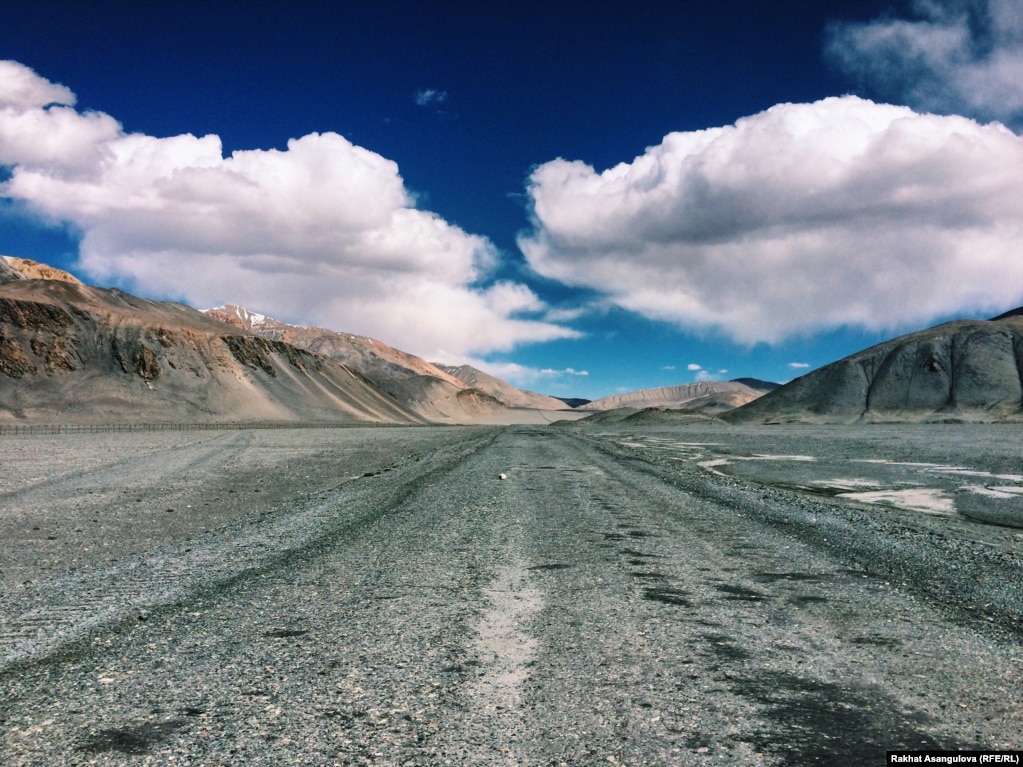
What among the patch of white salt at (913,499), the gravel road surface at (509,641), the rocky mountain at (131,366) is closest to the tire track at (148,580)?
the gravel road surface at (509,641)

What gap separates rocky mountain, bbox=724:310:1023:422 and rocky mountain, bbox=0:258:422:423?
93.1 m

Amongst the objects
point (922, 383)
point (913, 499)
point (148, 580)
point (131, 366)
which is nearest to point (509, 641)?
point (148, 580)

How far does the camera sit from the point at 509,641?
5152 mm

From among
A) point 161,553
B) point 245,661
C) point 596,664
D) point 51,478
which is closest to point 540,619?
point 596,664

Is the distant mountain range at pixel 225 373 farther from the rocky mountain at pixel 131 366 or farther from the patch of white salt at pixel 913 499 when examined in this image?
the patch of white salt at pixel 913 499

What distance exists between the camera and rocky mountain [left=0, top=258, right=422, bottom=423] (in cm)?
9512

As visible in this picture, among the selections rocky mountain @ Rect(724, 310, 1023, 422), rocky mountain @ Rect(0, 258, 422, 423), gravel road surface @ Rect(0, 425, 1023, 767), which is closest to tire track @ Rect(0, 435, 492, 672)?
gravel road surface @ Rect(0, 425, 1023, 767)

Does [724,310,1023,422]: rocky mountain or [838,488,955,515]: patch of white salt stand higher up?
[724,310,1023,422]: rocky mountain

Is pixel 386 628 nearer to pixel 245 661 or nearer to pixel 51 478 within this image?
pixel 245 661

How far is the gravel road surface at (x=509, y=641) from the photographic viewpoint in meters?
3.59

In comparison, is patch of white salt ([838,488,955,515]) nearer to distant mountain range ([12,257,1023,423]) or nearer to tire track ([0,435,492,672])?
tire track ([0,435,492,672])

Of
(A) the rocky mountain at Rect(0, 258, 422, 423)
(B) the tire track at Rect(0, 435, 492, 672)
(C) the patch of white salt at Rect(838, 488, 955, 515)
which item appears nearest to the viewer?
(B) the tire track at Rect(0, 435, 492, 672)

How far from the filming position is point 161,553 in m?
9.15

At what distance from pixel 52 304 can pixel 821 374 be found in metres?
153
